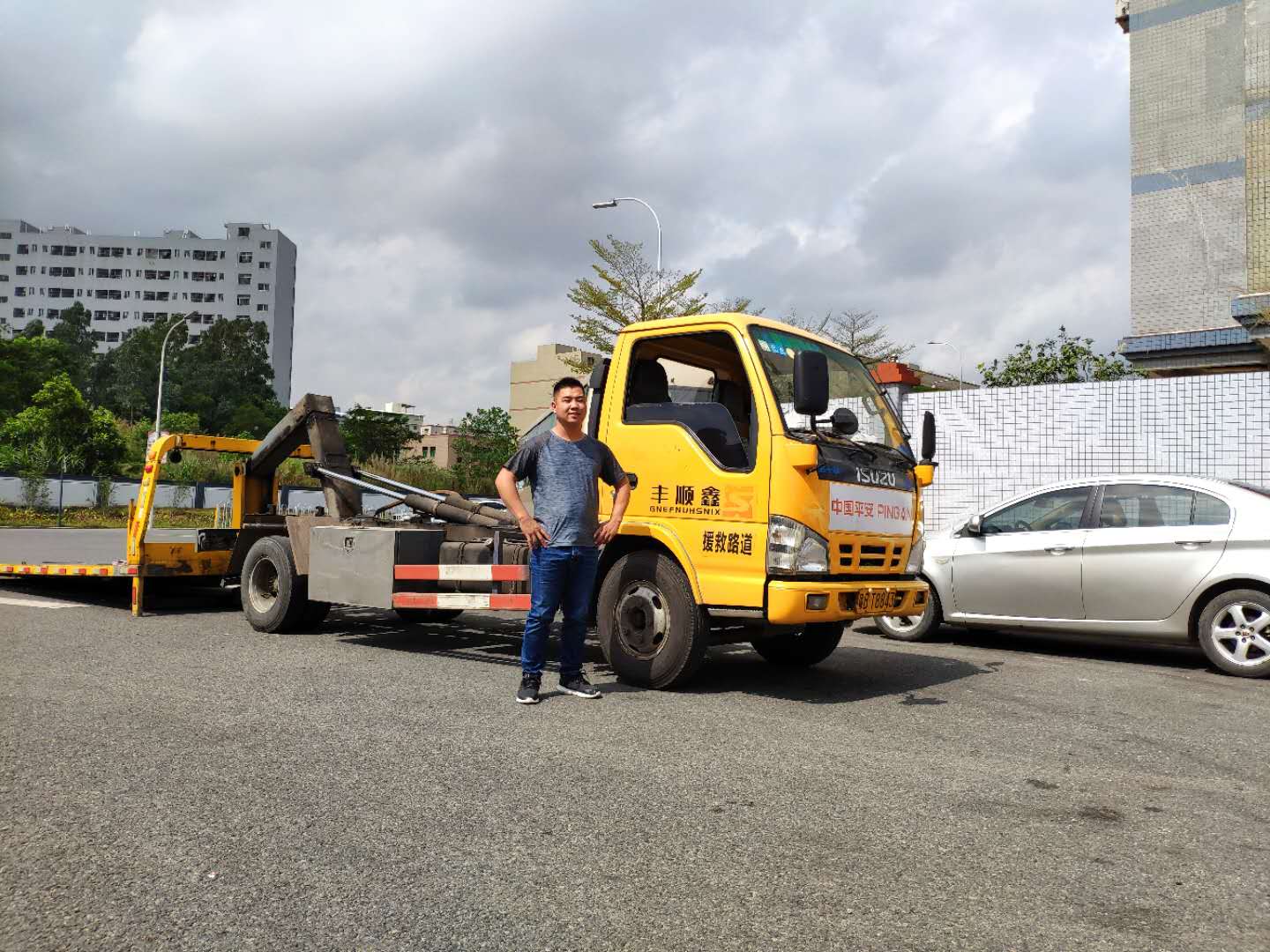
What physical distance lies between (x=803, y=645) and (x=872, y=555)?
4.43 ft

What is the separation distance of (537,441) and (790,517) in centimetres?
155

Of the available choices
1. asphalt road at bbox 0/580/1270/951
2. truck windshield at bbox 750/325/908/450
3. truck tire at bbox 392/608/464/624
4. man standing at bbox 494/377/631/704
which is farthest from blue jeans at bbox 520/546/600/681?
truck tire at bbox 392/608/464/624

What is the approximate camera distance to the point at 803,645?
24.3 feet

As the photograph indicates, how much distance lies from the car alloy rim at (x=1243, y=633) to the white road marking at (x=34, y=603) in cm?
1032

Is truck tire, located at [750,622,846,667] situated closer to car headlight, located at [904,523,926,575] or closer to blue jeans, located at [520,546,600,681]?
car headlight, located at [904,523,926,575]

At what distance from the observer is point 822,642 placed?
24.1ft

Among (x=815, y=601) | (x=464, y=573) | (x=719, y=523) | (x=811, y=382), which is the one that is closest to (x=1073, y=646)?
(x=815, y=601)

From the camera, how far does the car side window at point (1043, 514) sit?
8406 mm

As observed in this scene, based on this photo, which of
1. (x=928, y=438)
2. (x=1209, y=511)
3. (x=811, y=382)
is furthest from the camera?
(x=1209, y=511)

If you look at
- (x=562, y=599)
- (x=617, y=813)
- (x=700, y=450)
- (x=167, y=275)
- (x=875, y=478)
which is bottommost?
(x=617, y=813)

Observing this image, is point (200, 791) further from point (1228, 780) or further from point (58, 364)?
point (58, 364)

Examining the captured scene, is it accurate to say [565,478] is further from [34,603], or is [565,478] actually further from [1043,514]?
[34,603]

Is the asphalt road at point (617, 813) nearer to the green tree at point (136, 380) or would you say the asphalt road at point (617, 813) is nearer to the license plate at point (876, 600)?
the license plate at point (876, 600)

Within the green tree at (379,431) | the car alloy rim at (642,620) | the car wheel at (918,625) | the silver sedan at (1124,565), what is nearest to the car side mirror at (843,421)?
the car alloy rim at (642,620)
